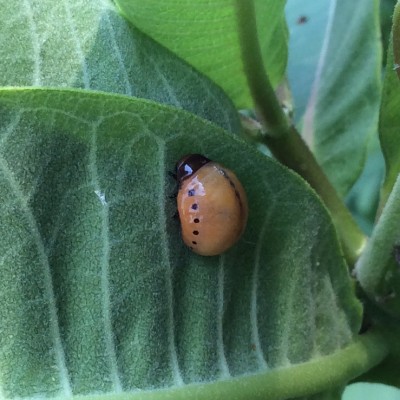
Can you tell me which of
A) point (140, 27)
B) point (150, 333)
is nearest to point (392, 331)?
point (150, 333)

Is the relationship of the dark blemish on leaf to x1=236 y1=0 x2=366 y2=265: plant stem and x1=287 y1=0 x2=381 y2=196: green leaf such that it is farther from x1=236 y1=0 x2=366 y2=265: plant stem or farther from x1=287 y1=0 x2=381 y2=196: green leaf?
x1=236 y1=0 x2=366 y2=265: plant stem

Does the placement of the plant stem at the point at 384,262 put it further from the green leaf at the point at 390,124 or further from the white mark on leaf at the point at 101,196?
the white mark on leaf at the point at 101,196

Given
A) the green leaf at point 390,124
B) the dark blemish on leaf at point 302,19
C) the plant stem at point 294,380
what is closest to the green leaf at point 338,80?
the dark blemish on leaf at point 302,19

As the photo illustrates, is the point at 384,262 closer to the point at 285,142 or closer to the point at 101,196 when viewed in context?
the point at 285,142

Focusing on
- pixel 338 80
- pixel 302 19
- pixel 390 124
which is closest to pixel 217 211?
pixel 390 124

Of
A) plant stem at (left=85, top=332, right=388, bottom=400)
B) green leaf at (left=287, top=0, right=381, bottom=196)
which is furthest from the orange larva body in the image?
green leaf at (left=287, top=0, right=381, bottom=196)

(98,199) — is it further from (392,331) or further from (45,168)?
(392,331)

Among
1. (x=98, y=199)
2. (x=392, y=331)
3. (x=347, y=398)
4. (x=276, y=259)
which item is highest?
(x=98, y=199)
